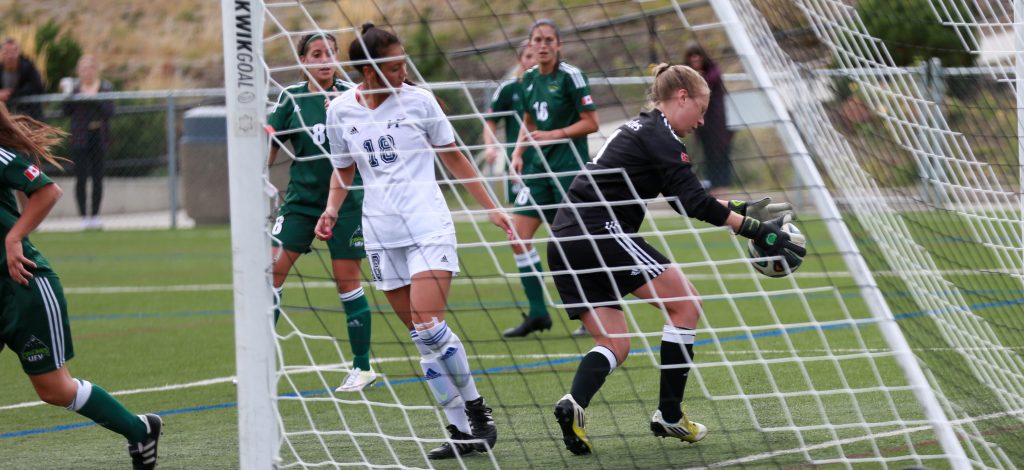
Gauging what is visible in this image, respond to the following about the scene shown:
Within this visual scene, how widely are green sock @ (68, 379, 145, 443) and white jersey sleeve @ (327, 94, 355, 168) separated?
1435 mm

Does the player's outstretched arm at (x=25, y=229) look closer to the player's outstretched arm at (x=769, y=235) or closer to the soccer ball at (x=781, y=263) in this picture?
the player's outstretched arm at (x=769, y=235)

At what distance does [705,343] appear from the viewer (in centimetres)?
821

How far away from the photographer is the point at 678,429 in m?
5.52

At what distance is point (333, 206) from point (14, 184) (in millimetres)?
1433

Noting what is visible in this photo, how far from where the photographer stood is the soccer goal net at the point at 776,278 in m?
4.56

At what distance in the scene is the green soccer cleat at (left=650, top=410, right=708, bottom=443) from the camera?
5.53 m

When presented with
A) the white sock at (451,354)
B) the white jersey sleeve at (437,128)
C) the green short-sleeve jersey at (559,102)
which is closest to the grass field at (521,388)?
the white sock at (451,354)

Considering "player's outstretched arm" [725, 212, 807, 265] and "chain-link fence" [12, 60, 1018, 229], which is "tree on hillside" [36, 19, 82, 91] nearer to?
"chain-link fence" [12, 60, 1018, 229]

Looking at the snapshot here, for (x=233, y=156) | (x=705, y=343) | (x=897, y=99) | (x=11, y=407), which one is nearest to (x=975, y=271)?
(x=897, y=99)

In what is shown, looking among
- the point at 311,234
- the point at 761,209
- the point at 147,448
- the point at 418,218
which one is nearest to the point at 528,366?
the point at 311,234

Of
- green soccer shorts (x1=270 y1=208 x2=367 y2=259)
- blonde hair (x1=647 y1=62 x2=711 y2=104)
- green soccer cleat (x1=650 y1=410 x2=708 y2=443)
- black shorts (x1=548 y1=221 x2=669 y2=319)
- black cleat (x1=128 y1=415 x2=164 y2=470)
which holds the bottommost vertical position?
black cleat (x1=128 y1=415 x2=164 y2=470)

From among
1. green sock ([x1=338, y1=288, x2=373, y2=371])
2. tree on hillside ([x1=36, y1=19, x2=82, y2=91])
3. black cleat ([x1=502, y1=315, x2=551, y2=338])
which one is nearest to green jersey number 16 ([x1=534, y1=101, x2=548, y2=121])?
black cleat ([x1=502, y1=315, x2=551, y2=338])

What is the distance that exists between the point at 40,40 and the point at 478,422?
24.9 metres

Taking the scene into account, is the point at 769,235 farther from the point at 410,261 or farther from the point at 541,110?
the point at 541,110
